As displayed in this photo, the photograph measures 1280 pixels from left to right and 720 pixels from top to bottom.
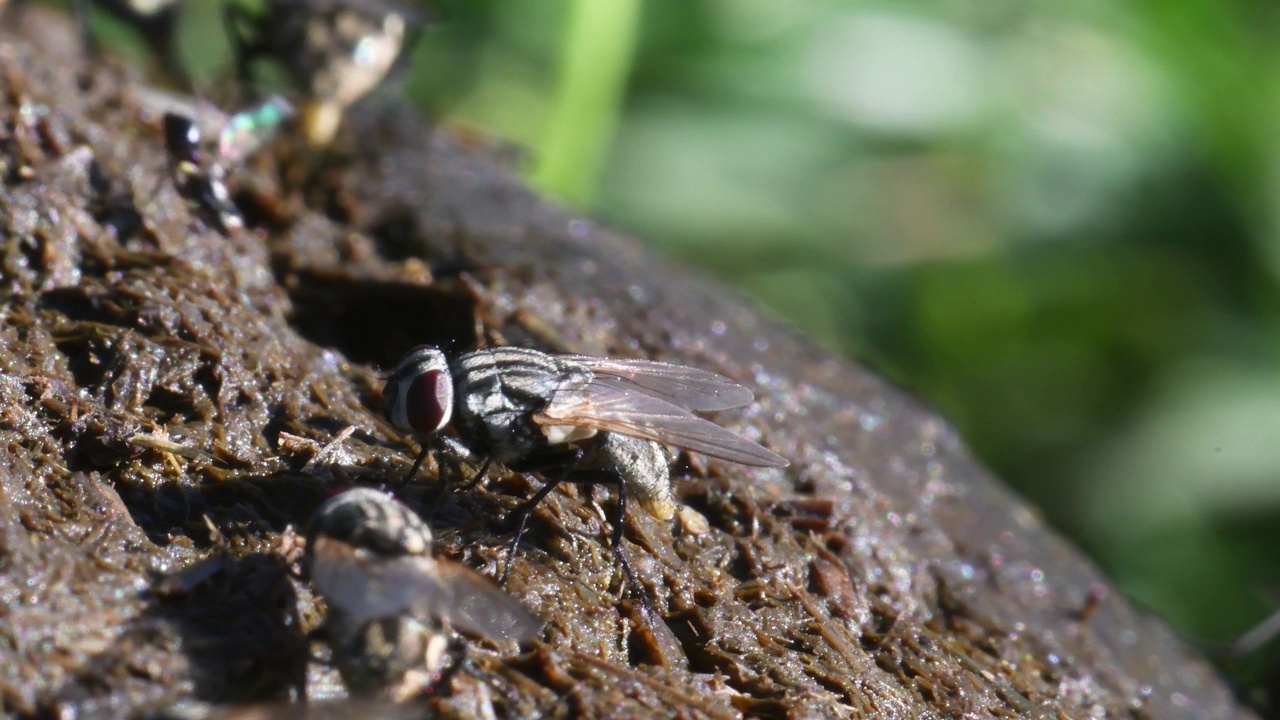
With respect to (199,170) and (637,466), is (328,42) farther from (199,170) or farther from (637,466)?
(637,466)

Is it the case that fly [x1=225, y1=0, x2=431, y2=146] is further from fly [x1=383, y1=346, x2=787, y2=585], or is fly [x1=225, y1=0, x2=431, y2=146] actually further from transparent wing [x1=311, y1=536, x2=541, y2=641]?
transparent wing [x1=311, y1=536, x2=541, y2=641]

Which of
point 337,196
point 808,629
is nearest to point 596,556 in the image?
point 808,629

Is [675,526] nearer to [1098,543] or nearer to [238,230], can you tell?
[238,230]

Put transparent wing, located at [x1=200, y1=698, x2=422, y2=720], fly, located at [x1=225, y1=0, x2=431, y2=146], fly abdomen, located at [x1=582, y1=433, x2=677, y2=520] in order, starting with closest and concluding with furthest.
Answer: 1. transparent wing, located at [x1=200, y1=698, x2=422, y2=720]
2. fly abdomen, located at [x1=582, y1=433, x2=677, y2=520]
3. fly, located at [x1=225, y1=0, x2=431, y2=146]

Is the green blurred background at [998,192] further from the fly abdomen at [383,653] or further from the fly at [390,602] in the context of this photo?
the fly abdomen at [383,653]

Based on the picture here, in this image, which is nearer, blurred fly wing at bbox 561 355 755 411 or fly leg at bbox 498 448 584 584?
fly leg at bbox 498 448 584 584

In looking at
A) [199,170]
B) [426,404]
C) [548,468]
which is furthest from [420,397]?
[199,170]

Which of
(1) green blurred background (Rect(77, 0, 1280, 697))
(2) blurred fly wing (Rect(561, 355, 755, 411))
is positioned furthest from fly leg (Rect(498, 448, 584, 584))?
(1) green blurred background (Rect(77, 0, 1280, 697))

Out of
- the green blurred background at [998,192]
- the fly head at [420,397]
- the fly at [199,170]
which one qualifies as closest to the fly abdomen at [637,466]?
the fly head at [420,397]
